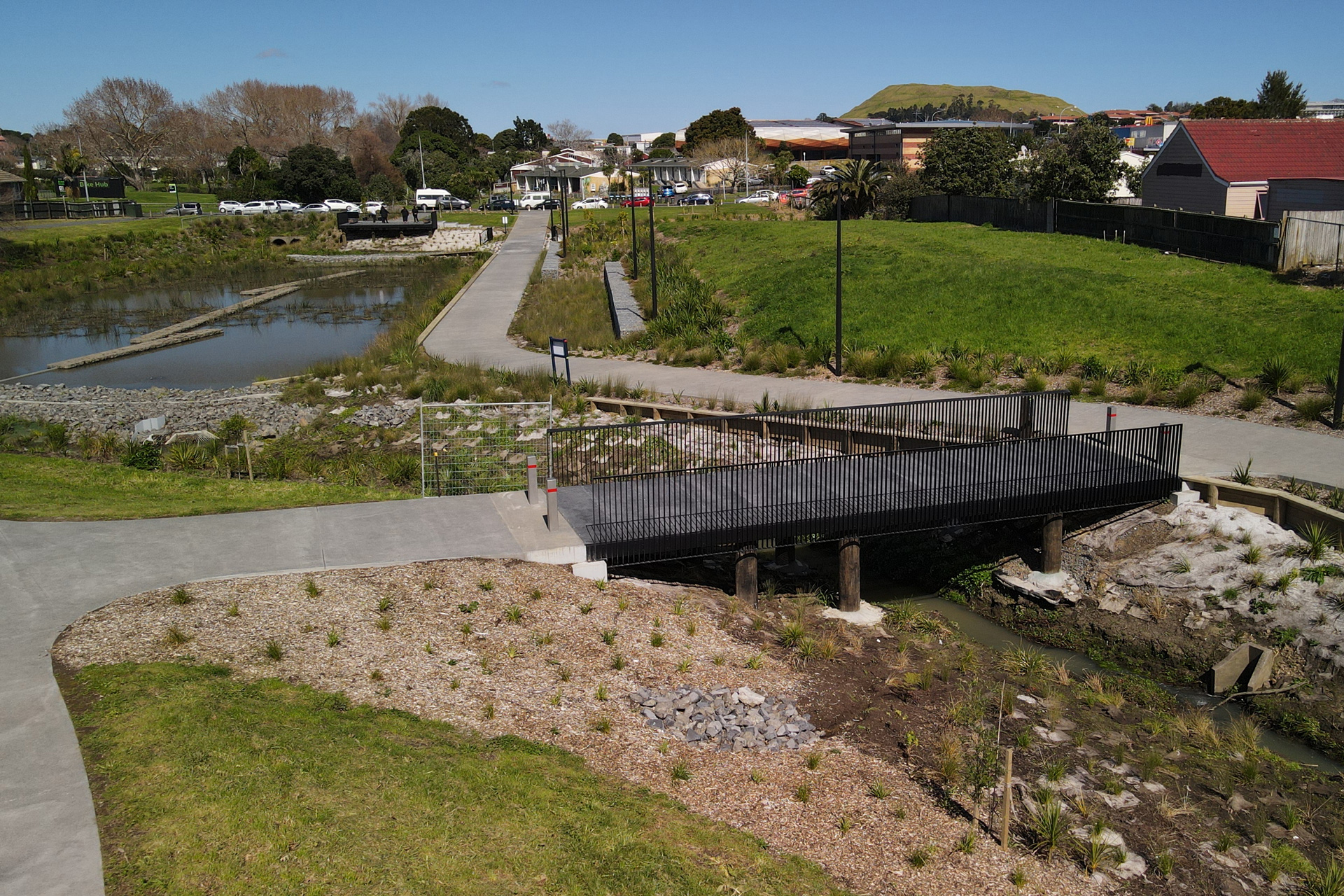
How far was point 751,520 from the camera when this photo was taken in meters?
14.1

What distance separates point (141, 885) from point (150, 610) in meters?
5.37

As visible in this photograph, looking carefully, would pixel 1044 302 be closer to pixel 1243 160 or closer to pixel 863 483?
pixel 863 483

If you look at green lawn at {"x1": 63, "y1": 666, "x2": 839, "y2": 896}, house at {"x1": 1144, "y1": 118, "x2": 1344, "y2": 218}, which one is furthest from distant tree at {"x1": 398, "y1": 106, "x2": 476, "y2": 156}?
green lawn at {"x1": 63, "y1": 666, "x2": 839, "y2": 896}

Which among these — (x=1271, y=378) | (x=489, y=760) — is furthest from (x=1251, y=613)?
(x=489, y=760)

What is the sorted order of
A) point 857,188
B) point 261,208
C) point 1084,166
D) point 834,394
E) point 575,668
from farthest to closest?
1. point 261,208
2. point 857,188
3. point 1084,166
4. point 834,394
5. point 575,668

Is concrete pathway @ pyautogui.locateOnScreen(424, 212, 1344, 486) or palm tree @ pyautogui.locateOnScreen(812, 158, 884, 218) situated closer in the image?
concrete pathway @ pyautogui.locateOnScreen(424, 212, 1344, 486)

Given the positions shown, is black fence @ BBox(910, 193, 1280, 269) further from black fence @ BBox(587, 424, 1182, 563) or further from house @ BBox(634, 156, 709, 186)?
house @ BBox(634, 156, 709, 186)

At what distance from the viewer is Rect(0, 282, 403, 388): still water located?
32.9m

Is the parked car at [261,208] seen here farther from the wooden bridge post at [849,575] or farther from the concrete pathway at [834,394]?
the wooden bridge post at [849,575]

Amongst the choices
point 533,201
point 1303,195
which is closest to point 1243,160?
point 1303,195

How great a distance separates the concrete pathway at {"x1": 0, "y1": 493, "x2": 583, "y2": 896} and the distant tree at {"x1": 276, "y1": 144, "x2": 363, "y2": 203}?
8713 centimetres

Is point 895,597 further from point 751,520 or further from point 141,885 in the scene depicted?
point 141,885

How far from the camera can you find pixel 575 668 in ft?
36.9

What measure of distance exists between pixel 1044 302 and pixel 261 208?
247 ft
